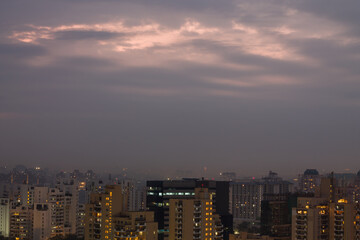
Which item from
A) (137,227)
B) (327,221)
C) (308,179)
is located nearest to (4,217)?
(137,227)

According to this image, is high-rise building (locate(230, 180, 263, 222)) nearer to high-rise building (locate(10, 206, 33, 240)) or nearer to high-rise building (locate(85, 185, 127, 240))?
high-rise building (locate(10, 206, 33, 240))

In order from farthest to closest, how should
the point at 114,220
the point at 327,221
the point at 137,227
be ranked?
the point at 327,221 → the point at 114,220 → the point at 137,227

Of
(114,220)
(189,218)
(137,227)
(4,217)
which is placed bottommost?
(4,217)

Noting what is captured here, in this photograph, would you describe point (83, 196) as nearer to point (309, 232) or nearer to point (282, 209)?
point (282, 209)

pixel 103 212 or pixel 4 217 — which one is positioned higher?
pixel 103 212

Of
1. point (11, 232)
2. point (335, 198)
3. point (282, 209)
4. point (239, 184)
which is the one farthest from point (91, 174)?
point (335, 198)

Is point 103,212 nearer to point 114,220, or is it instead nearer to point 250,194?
point 114,220

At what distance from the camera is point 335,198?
31.8 meters

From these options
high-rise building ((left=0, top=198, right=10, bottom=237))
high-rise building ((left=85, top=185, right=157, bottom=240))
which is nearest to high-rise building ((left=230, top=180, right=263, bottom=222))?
high-rise building ((left=0, top=198, right=10, bottom=237))

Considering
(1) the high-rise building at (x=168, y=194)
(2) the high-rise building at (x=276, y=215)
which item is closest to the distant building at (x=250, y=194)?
(2) the high-rise building at (x=276, y=215)

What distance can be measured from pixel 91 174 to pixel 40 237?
97.0 feet

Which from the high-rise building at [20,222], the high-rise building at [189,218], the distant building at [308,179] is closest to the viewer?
the high-rise building at [189,218]

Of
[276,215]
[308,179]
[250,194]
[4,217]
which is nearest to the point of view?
[276,215]

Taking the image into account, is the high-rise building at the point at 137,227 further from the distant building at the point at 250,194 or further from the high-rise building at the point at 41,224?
the distant building at the point at 250,194
